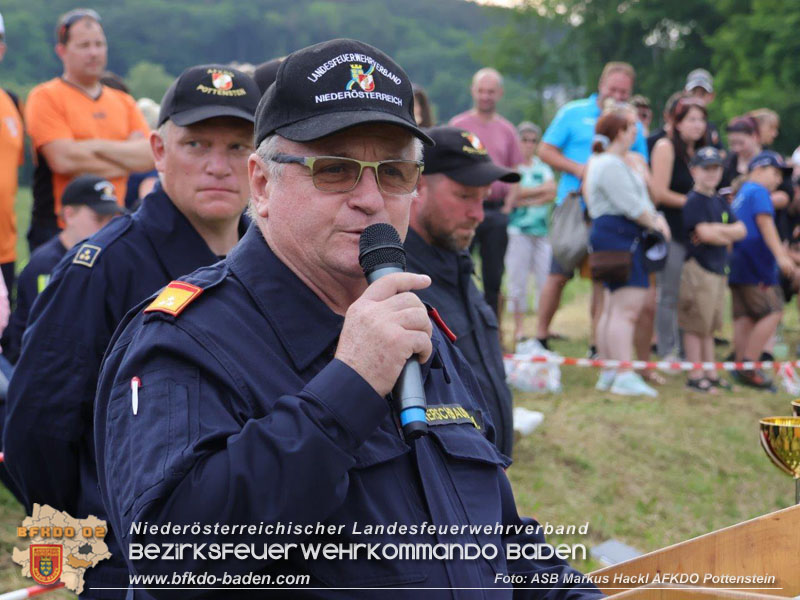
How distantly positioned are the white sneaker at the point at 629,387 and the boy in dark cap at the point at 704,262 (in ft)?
2.51

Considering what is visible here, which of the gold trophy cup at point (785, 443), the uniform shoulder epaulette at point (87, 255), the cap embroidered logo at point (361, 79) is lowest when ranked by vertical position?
the gold trophy cup at point (785, 443)

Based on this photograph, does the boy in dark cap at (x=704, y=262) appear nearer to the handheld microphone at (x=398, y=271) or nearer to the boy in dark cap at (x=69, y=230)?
the boy in dark cap at (x=69, y=230)

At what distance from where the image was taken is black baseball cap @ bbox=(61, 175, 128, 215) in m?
5.54

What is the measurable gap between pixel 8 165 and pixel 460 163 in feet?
11.1

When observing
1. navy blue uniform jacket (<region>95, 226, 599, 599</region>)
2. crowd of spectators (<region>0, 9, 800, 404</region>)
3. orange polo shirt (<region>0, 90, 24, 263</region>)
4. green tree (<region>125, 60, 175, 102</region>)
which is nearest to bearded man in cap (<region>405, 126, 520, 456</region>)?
navy blue uniform jacket (<region>95, 226, 599, 599</region>)

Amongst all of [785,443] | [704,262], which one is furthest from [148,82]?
[785,443]

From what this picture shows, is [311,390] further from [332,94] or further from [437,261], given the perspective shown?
[437,261]

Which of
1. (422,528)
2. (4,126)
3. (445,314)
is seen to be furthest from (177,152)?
(4,126)

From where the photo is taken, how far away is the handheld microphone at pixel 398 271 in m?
1.83

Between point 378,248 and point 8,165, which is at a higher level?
point 8,165

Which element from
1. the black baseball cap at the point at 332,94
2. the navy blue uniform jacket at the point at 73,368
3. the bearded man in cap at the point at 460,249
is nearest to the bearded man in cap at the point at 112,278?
the navy blue uniform jacket at the point at 73,368

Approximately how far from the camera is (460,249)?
4270 millimetres

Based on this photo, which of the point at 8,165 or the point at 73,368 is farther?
the point at 8,165

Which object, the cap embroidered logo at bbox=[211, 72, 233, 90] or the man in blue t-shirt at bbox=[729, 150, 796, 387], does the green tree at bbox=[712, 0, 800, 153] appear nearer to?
the man in blue t-shirt at bbox=[729, 150, 796, 387]
